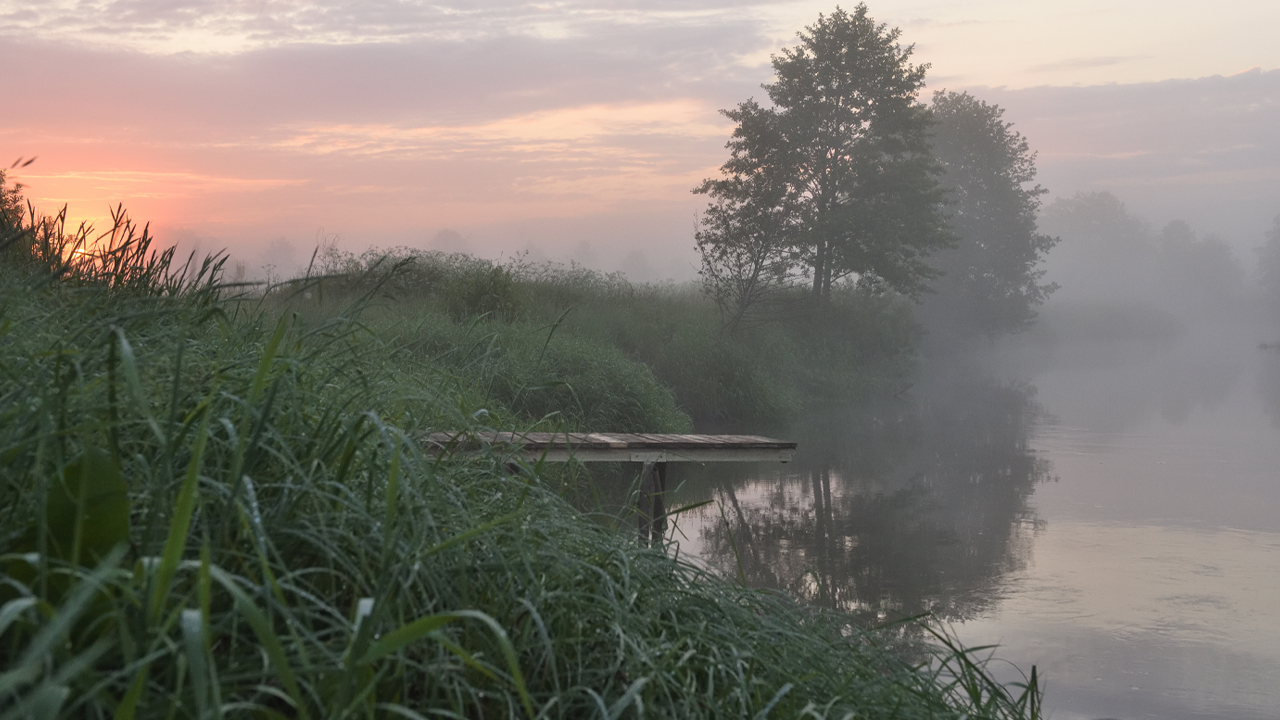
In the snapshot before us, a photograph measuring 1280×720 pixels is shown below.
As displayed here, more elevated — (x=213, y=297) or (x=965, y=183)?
(x=965, y=183)

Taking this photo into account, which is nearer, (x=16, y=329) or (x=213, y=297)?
(x=16, y=329)

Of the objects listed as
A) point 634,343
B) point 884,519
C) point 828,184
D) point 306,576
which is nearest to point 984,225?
point 828,184

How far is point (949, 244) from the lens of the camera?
885 inches

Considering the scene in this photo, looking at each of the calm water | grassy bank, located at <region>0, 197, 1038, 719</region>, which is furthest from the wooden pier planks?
grassy bank, located at <region>0, 197, 1038, 719</region>

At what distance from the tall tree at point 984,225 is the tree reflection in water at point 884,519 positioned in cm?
1829

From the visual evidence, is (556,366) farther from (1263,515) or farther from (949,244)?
(949,244)

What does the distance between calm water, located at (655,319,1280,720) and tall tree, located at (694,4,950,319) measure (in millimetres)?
6779

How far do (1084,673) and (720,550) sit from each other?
2.26 metres

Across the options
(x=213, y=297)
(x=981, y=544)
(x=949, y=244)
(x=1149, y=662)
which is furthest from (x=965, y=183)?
(x=213, y=297)

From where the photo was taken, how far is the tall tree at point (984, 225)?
3069 centimetres

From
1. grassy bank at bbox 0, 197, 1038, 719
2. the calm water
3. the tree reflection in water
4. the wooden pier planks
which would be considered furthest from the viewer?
the tree reflection in water

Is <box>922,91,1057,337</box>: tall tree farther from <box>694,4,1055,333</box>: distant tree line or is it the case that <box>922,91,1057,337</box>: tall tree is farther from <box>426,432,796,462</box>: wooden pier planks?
<box>426,432,796,462</box>: wooden pier planks

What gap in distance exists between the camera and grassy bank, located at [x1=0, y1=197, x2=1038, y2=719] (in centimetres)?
107

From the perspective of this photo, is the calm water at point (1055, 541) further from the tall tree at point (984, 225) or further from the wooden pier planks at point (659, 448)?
the tall tree at point (984, 225)
